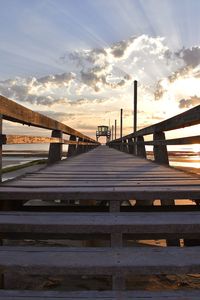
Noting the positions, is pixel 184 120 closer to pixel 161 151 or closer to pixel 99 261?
pixel 99 261

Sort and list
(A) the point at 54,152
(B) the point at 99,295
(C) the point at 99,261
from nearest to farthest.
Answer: (B) the point at 99,295, (C) the point at 99,261, (A) the point at 54,152

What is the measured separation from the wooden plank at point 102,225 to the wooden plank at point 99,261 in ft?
0.57

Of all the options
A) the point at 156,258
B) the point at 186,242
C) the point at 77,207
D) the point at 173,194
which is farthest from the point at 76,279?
the point at 156,258

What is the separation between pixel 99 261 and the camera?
2.35 m

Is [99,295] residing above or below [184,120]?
below

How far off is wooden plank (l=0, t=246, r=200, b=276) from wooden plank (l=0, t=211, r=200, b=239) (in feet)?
0.57

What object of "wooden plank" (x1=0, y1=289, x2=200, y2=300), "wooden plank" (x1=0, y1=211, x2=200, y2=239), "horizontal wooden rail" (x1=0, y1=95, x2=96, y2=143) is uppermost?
"horizontal wooden rail" (x1=0, y1=95, x2=96, y2=143)

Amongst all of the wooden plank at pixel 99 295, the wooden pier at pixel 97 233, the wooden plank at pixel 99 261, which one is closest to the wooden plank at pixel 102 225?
the wooden pier at pixel 97 233

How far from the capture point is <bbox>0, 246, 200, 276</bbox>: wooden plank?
2.28 meters

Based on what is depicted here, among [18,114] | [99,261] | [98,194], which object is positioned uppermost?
[18,114]

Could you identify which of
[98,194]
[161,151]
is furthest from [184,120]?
[161,151]

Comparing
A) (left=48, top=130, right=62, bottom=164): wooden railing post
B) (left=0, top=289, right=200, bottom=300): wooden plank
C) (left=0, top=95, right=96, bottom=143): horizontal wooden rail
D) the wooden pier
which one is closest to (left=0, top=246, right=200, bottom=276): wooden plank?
the wooden pier

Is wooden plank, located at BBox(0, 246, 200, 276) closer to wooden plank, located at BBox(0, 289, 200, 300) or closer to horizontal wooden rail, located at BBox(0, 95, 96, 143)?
wooden plank, located at BBox(0, 289, 200, 300)

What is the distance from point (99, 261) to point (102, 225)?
0.37 metres
